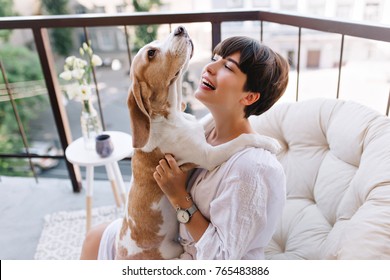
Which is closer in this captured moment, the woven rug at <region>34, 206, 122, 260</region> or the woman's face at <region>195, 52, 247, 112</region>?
the woman's face at <region>195, 52, 247, 112</region>

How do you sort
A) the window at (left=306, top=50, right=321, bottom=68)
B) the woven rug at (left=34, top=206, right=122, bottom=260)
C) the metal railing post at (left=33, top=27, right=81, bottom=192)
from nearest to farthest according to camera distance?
the woven rug at (left=34, top=206, right=122, bottom=260)
the metal railing post at (left=33, top=27, right=81, bottom=192)
the window at (left=306, top=50, right=321, bottom=68)

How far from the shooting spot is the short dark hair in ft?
3.41

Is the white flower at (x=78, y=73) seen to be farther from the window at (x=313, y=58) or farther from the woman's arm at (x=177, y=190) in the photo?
the window at (x=313, y=58)

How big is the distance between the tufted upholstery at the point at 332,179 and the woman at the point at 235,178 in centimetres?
24

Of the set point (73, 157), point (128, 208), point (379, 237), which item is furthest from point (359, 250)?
point (73, 157)

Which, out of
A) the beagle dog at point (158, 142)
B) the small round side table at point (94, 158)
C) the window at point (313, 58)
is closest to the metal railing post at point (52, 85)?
the small round side table at point (94, 158)

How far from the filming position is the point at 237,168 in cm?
101

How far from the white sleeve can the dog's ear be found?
12.4 inches

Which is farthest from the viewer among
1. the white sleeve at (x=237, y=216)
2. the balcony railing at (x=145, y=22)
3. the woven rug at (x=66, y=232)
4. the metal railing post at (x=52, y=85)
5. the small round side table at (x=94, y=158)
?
the metal railing post at (x=52, y=85)

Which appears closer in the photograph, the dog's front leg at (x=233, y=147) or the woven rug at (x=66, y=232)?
the dog's front leg at (x=233, y=147)

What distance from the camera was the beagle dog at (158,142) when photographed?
43.4 inches

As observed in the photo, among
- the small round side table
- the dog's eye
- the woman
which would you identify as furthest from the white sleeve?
the small round side table

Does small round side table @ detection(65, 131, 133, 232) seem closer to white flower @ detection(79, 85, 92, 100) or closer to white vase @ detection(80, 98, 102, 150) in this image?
white vase @ detection(80, 98, 102, 150)
